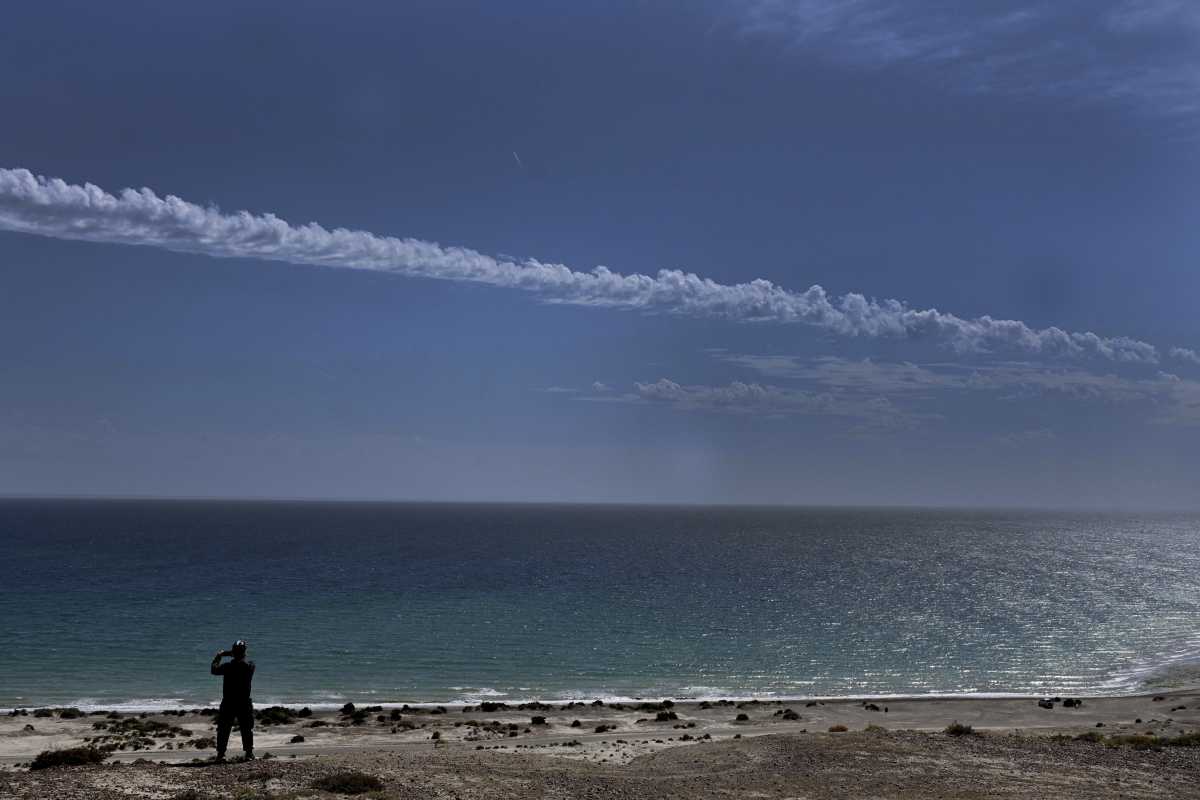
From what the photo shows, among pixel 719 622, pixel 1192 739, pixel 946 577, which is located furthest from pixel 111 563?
pixel 1192 739

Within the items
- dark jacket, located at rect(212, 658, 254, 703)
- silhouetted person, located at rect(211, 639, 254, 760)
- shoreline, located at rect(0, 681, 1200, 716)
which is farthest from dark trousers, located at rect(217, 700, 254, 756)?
shoreline, located at rect(0, 681, 1200, 716)

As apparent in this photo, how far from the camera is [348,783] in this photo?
66.7 ft

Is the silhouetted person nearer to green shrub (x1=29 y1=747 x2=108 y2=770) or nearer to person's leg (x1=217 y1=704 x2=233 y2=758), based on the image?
person's leg (x1=217 y1=704 x2=233 y2=758)

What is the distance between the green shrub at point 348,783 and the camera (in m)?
20.1

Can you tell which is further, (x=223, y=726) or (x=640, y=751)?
(x=640, y=751)

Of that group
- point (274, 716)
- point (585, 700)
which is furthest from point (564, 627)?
point (274, 716)

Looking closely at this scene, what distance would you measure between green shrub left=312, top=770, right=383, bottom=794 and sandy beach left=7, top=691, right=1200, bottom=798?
1.30ft

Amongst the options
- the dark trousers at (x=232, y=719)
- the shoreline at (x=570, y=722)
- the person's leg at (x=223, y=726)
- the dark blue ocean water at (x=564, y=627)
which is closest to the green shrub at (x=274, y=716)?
the shoreline at (x=570, y=722)

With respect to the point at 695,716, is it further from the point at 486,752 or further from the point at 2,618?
the point at 2,618

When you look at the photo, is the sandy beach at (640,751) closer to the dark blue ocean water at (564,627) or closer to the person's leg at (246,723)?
the person's leg at (246,723)

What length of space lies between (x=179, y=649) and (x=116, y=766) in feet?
135

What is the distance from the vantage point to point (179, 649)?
59.8 metres

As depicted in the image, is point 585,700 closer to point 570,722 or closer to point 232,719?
point 570,722

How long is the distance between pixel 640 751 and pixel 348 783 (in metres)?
12.7
